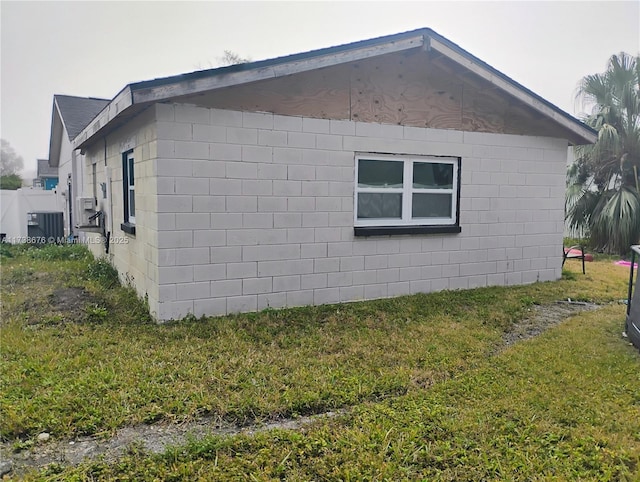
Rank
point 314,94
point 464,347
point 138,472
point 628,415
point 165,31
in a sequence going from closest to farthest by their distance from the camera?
point 138,472, point 628,415, point 464,347, point 314,94, point 165,31

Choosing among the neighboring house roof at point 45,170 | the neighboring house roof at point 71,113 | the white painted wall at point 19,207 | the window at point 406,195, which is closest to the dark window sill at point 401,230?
the window at point 406,195

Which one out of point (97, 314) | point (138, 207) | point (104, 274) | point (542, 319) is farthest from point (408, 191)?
point (104, 274)

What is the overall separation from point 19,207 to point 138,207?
12152 millimetres

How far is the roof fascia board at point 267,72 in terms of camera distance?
5.13 metres

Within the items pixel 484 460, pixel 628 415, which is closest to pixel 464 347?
pixel 628 415

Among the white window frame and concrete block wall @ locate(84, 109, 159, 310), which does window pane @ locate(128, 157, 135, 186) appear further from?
the white window frame

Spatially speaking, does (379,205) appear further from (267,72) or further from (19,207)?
(19,207)

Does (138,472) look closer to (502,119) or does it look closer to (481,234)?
(481,234)

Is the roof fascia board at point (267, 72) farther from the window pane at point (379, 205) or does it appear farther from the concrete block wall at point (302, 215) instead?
the window pane at point (379, 205)

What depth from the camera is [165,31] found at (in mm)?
12547

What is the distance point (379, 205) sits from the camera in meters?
7.00

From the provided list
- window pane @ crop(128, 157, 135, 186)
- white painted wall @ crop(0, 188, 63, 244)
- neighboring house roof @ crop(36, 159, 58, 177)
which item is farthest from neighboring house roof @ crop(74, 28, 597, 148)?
neighboring house roof @ crop(36, 159, 58, 177)

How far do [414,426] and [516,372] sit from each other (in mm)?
1550

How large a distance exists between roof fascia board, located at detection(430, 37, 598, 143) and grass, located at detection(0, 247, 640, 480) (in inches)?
132
